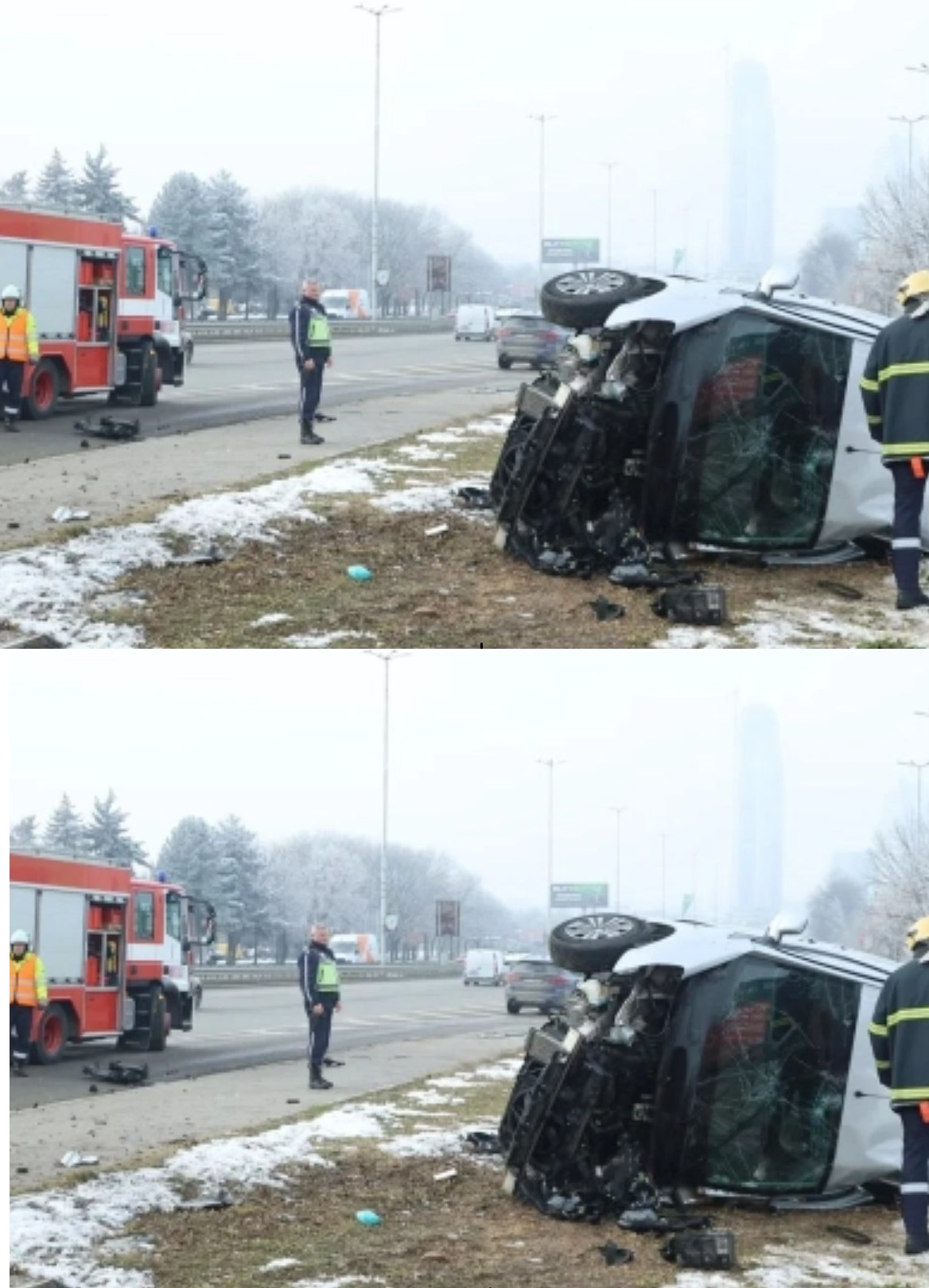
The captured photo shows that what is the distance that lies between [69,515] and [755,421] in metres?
5.63

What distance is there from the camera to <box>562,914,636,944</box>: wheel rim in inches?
424

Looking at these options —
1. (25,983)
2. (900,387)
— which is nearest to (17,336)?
(25,983)

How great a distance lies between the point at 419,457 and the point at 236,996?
1000 inches

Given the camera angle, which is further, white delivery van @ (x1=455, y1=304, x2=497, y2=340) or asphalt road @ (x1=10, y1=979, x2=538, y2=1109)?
white delivery van @ (x1=455, y1=304, x2=497, y2=340)

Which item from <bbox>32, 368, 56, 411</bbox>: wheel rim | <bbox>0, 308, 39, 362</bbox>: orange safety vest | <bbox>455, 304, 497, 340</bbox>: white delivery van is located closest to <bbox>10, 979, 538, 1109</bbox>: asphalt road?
<bbox>32, 368, 56, 411</bbox>: wheel rim

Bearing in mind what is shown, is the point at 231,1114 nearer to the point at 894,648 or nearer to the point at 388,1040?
the point at 894,648

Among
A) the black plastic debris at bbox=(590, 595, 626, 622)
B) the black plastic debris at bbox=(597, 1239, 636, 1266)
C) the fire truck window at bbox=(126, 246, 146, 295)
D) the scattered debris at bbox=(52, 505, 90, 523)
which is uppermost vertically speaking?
the fire truck window at bbox=(126, 246, 146, 295)

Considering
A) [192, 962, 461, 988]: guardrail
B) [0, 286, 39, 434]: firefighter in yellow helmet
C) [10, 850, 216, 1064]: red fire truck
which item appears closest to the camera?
[10, 850, 216, 1064]: red fire truck

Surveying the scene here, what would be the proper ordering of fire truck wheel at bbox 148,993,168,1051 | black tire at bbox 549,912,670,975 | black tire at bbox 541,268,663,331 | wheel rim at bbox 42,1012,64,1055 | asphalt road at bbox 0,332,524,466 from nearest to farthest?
black tire at bbox 549,912,670,975 → black tire at bbox 541,268,663,331 → wheel rim at bbox 42,1012,64,1055 → fire truck wheel at bbox 148,993,168,1051 → asphalt road at bbox 0,332,524,466

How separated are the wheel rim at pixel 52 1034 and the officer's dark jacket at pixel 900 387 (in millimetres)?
12118

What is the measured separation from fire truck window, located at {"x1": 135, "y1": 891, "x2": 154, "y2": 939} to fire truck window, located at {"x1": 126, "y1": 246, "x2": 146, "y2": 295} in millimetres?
8134

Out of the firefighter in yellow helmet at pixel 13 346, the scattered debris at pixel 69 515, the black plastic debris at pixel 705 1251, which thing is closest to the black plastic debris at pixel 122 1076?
the scattered debris at pixel 69 515

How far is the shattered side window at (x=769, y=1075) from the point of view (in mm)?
10188

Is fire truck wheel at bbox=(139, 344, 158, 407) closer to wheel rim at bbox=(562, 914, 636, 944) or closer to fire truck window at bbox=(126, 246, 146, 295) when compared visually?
fire truck window at bbox=(126, 246, 146, 295)
